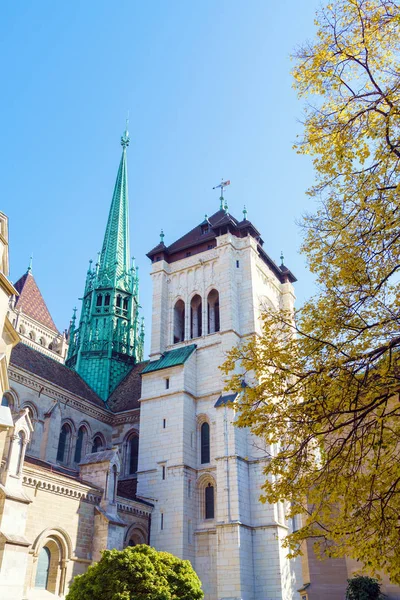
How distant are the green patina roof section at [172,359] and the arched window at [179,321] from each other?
2.09 m

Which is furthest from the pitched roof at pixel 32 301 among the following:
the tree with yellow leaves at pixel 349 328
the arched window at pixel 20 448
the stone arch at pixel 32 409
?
the tree with yellow leaves at pixel 349 328

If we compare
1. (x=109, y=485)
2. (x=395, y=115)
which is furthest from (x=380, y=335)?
(x=109, y=485)

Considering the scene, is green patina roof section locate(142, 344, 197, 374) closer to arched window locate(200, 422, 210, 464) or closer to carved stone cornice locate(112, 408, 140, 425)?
carved stone cornice locate(112, 408, 140, 425)

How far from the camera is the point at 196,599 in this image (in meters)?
17.3

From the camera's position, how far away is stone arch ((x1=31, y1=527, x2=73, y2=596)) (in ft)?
61.1

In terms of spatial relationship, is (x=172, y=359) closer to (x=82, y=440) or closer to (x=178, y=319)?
(x=178, y=319)

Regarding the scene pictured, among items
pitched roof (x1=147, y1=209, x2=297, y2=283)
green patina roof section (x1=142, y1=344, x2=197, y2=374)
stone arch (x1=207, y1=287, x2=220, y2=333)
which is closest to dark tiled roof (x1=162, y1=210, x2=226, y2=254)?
pitched roof (x1=147, y1=209, x2=297, y2=283)

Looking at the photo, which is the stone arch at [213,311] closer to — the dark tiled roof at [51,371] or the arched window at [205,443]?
the arched window at [205,443]

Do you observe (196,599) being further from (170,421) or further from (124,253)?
(124,253)

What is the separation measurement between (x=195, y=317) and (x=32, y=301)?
21293mm

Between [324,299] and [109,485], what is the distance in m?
16.0

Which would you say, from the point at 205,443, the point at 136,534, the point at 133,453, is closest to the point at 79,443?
the point at 133,453

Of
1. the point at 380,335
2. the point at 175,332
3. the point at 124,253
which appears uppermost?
the point at 124,253

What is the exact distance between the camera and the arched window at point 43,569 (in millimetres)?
18750
